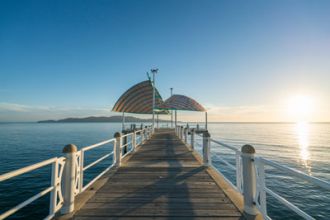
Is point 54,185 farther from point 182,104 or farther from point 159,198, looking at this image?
point 182,104

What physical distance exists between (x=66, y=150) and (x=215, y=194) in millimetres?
3210

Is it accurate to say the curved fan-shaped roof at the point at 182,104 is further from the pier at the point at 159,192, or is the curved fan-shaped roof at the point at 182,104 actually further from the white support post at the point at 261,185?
the white support post at the point at 261,185

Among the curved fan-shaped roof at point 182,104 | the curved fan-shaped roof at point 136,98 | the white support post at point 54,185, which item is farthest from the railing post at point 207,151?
the curved fan-shaped roof at point 182,104

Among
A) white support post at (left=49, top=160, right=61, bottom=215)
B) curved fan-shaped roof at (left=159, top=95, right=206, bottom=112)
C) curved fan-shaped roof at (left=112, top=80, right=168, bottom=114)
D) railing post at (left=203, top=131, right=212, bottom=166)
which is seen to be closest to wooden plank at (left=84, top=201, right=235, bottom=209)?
white support post at (left=49, top=160, right=61, bottom=215)

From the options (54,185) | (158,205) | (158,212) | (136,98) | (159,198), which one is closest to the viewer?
(54,185)

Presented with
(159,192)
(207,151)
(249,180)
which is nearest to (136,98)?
(207,151)

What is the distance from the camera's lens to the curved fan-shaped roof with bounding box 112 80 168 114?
24938 millimetres

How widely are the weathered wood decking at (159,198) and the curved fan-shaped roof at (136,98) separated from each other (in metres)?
19.9

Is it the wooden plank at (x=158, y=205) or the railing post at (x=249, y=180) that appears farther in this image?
the wooden plank at (x=158, y=205)

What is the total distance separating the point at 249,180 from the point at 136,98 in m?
24.1

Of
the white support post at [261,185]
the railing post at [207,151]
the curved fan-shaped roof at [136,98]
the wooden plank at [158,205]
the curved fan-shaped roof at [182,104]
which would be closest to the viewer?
the white support post at [261,185]

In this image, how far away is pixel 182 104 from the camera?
26094mm

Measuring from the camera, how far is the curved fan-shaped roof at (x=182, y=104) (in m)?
25.5

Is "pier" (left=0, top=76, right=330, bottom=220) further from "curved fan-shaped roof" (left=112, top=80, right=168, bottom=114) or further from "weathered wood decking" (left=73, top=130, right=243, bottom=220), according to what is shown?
"curved fan-shaped roof" (left=112, top=80, right=168, bottom=114)
